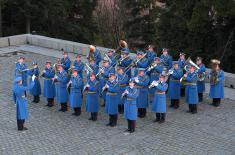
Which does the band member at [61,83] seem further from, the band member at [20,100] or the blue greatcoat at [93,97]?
the band member at [20,100]

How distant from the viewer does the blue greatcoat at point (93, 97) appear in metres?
15.1

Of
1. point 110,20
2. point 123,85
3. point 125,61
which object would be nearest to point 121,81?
point 123,85

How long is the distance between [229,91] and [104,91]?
4.33 meters

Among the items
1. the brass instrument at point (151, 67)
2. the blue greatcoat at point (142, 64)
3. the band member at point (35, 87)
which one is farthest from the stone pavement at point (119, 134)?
the blue greatcoat at point (142, 64)

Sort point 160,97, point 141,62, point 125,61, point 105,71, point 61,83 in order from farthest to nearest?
1. point 125,61
2. point 141,62
3. point 105,71
4. point 61,83
5. point 160,97

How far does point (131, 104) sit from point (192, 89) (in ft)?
7.43

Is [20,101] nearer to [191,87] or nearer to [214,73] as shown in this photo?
[191,87]

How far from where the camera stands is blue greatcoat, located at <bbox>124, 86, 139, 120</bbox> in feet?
46.6

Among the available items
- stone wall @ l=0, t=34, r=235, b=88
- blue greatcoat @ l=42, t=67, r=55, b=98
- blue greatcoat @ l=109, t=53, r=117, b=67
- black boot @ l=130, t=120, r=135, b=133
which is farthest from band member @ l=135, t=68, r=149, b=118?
stone wall @ l=0, t=34, r=235, b=88

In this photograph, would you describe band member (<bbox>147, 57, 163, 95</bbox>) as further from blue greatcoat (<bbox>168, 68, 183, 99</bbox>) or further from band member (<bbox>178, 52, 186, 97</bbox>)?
band member (<bbox>178, 52, 186, 97</bbox>)

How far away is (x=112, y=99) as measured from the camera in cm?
1488

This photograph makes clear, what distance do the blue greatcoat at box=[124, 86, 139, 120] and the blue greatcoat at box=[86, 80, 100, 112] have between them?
116 cm

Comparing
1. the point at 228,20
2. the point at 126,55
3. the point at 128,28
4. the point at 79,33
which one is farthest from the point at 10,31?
the point at 126,55

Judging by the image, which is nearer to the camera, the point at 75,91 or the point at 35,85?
the point at 75,91
